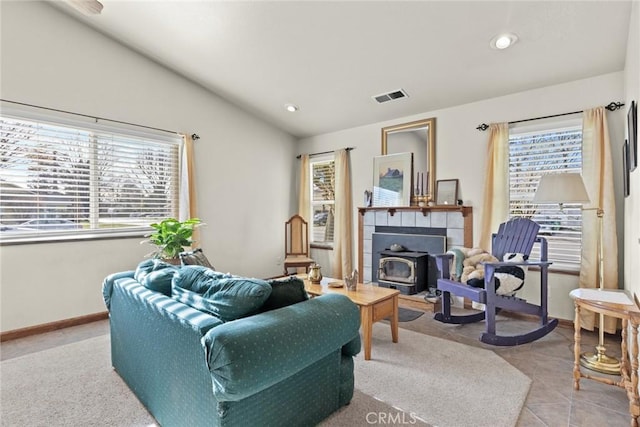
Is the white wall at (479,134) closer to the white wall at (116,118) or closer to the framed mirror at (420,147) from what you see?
the framed mirror at (420,147)

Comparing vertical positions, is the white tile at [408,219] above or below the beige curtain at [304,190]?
below

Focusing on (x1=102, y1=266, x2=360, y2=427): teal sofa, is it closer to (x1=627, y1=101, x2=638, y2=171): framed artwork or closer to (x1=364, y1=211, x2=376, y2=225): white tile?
(x1=627, y1=101, x2=638, y2=171): framed artwork

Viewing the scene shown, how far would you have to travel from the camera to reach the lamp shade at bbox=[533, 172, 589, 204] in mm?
2602

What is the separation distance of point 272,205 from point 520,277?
145 inches

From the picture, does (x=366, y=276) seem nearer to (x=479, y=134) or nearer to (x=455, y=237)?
(x=455, y=237)

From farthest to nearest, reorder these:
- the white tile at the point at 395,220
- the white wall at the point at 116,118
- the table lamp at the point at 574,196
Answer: the white tile at the point at 395,220 < the white wall at the point at 116,118 < the table lamp at the point at 574,196

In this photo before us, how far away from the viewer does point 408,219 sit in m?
4.37

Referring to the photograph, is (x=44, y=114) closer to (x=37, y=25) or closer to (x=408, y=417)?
(x=37, y=25)

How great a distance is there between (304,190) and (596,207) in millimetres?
3881

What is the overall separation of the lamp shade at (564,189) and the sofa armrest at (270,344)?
2.11 meters

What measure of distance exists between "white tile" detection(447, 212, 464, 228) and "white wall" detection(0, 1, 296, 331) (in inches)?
110

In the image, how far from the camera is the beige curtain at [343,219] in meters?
5.02

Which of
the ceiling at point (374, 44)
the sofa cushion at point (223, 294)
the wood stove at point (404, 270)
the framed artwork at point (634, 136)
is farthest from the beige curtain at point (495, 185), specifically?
the sofa cushion at point (223, 294)

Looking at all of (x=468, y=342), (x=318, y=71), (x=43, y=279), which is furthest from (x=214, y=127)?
(x=468, y=342)
